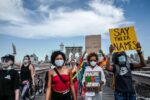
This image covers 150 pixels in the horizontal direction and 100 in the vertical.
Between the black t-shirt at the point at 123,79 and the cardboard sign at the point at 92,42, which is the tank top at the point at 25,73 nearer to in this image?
the cardboard sign at the point at 92,42

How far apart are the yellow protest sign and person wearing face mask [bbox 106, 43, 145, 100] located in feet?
2.14

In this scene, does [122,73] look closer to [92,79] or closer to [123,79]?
[123,79]

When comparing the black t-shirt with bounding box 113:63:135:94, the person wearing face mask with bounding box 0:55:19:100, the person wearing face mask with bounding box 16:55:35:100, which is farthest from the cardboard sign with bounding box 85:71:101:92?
the person wearing face mask with bounding box 16:55:35:100

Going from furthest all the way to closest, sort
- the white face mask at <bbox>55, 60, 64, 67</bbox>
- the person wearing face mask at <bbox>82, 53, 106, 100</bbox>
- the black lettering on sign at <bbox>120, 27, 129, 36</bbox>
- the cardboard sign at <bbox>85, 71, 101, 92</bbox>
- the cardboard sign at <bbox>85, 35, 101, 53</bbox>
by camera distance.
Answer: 1. the cardboard sign at <bbox>85, 35, 101, 53</bbox>
2. the black lettering on sign at <bbox>120, 27, 129, 36</bbox>
3. the cardboard sign at <bbox>85, 71, 101, 92</bbox>
4. the person wearing face mask at <bbox>82, 53, 106, 100</bbox>
5. the white face mask at <bbox>55, 60, 64, 67</bbox>

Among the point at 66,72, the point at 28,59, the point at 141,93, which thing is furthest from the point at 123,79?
the point at 141,93

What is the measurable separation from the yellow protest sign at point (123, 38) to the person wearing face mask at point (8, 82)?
2.80 metres

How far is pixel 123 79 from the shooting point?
8.48 meters

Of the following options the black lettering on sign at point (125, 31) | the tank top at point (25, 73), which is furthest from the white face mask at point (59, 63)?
the tank top at point (25, 73)

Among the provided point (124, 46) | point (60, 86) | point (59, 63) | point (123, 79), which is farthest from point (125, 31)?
point (60, 86)

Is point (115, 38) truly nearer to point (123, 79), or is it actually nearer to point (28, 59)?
point (123, 79)

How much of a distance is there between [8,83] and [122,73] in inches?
97.0

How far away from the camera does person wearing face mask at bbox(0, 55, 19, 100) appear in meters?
7.79

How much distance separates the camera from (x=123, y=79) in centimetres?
848

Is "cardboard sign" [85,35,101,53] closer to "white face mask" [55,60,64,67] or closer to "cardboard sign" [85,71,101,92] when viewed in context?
"cardboard sign" [85,71,101,92]
